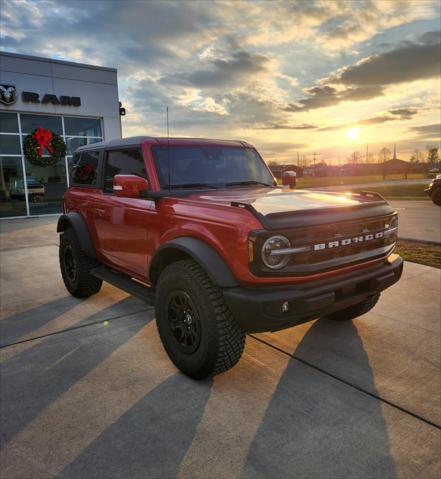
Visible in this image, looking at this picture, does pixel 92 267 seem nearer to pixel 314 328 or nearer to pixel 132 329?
pixel 132 329

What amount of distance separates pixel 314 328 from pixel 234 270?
1.65 m

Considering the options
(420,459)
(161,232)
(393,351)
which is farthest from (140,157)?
(420,459)

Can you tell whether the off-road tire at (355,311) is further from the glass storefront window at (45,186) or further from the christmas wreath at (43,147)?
the glass storefront window at (45,186)

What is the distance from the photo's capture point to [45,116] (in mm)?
15922

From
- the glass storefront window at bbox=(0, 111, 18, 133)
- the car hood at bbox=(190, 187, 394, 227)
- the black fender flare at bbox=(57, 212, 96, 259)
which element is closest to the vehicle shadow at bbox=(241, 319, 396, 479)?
the car hood at bbox=(190, 187, 394, 227)

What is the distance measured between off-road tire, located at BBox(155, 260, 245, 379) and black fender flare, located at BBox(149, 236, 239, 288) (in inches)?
5.0

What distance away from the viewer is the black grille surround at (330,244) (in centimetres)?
264

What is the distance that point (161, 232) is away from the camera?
343 cm

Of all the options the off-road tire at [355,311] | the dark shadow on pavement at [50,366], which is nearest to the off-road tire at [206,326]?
the dark shadow on pavement at [50,366]

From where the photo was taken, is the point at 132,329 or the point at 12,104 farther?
the point at 12,104

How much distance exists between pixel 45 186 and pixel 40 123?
2.48 metres

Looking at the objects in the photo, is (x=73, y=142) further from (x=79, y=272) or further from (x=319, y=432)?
(x=319, y=432)

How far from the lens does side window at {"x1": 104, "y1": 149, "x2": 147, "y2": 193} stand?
3.87 metres

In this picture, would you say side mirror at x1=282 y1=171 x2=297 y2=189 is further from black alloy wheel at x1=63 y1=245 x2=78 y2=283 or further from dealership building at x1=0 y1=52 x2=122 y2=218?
dealership building at x1=0 y1=52 x2=122 y2=218
